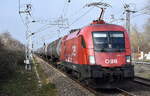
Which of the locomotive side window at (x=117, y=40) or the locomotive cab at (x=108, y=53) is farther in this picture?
the locomotive side window at (x=117, y=40)

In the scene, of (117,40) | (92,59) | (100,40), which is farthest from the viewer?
(117,40)

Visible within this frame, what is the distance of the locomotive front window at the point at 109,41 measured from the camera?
14.8m

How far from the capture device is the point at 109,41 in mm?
15055

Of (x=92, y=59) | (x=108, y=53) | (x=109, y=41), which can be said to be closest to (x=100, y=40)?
(x=109, y=41)

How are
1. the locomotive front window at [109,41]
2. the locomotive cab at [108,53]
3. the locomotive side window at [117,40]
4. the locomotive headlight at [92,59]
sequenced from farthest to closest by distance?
the locomotive side window at [117,40] < the locomotive front window at [109,41] < the locomotive headlight at [92,59] < the locomotive cab at [108,53]

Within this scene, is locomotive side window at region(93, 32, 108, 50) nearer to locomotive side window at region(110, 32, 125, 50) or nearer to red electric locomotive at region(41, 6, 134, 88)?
red electric locomotive at region(41, 6, 134, 88)

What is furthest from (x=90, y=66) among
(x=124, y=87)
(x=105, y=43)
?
(x=124, y=87)

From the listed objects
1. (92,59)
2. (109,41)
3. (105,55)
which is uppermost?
(109,41)

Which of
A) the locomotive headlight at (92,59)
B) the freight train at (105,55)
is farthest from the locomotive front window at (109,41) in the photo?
the locomotive headlight at (92,59)

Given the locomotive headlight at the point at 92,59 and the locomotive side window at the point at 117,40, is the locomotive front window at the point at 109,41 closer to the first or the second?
the locomotive side window at the point at 117,40

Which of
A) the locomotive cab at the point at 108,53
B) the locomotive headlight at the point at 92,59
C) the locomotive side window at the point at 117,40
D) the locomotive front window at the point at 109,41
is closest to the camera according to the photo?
the locomotive cab at the point at 108,53

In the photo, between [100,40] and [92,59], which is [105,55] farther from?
[100,40]

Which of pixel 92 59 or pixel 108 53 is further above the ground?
pixel 108 53

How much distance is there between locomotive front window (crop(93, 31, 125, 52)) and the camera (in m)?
14.8
